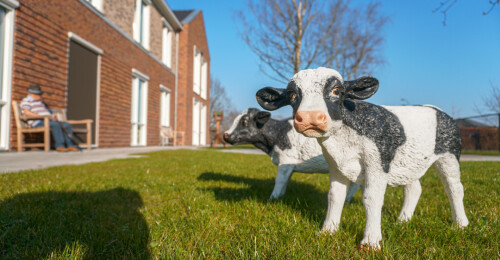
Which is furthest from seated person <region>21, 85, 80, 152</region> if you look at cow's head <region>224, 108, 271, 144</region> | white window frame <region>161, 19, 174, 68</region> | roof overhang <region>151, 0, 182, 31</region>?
white window frame <region>161, 19, 174, 68</region>

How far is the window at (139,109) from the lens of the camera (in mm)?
14297

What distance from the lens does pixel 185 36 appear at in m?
20.6

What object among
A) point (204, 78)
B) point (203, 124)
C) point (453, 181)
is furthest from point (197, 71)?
point (453, 181)

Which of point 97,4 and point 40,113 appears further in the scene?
point 97,4

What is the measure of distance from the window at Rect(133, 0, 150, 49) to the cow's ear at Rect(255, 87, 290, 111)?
1417 centimetres

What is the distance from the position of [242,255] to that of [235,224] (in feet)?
2.17

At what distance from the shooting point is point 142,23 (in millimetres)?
15133

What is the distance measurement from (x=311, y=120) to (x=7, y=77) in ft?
27.7

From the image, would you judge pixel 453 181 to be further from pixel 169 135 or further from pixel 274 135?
pixel 169 135

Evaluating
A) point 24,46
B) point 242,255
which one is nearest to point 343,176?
point 242,255

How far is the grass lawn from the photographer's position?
5.83 feet

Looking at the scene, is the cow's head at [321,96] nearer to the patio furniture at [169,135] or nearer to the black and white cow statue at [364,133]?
the black and white cow statue at [364,133]

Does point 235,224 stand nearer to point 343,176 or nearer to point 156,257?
point 156,257

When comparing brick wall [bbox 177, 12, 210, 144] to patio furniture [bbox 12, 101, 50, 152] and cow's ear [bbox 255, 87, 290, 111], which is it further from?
cow's ear [bbox 255, 87, 290, 111]
